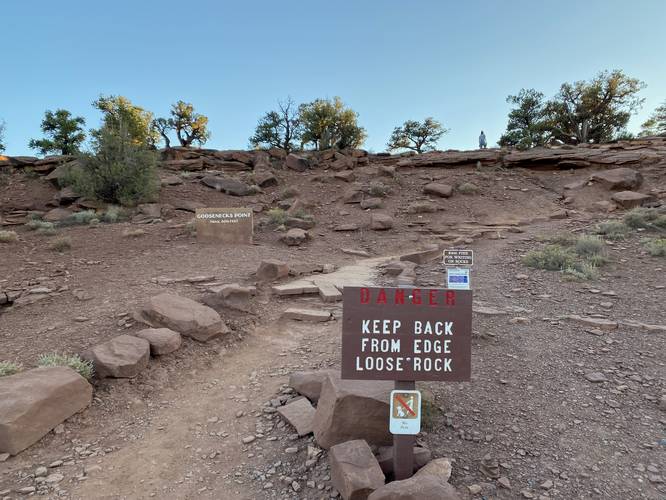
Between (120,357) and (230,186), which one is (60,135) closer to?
(230,186)

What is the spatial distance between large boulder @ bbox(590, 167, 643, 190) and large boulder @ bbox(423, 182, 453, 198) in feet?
21.1

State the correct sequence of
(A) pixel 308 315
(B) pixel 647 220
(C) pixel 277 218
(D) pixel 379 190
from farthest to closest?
(D) pixel 379 190, (C) pixel 277 218, (B) pixel 647 220, (A) pixel 308 315

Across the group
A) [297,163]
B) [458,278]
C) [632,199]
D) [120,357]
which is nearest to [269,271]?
[120,357]

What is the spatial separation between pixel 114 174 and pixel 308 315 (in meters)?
12.6

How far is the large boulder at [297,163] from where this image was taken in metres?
22.5

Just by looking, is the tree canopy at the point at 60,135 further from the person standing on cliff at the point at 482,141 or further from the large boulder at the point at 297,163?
the person standing on cliff at the point at 482,141

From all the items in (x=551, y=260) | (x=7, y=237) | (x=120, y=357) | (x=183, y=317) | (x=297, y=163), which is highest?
(x=297, y=163)

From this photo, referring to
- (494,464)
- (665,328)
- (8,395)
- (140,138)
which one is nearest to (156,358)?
(8,395)

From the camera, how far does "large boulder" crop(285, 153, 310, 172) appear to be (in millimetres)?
22516

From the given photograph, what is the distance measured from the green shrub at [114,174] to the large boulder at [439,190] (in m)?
11.9

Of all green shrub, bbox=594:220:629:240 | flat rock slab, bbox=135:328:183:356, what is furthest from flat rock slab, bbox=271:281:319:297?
green shrub, bbox=594:220:629:240

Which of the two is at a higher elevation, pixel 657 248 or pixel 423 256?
pixel 657 248

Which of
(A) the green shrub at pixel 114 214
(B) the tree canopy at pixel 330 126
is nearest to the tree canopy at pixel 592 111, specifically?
(B) the tree canopy at pixel 330 126

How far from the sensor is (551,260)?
796cm
